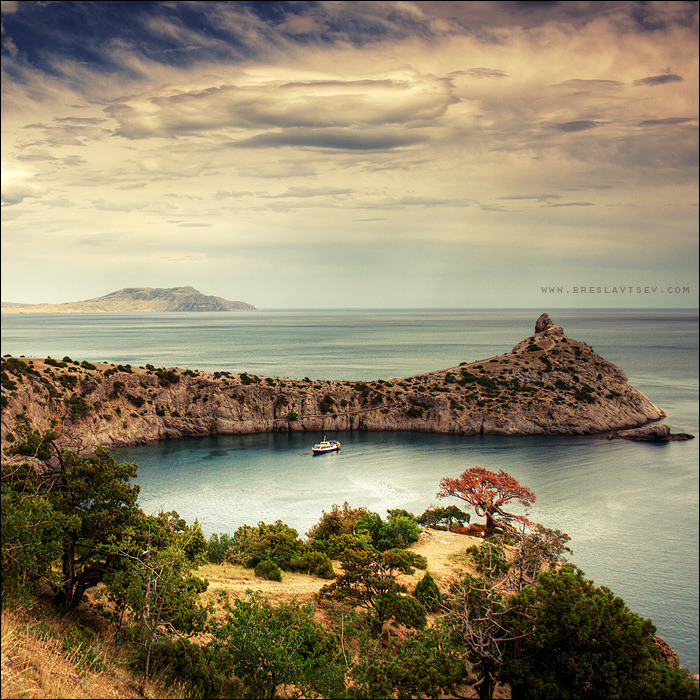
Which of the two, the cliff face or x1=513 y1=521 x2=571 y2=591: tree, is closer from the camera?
x1=513 y1=521 x2=571 y2=591: tree

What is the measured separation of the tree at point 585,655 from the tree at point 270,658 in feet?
12.8

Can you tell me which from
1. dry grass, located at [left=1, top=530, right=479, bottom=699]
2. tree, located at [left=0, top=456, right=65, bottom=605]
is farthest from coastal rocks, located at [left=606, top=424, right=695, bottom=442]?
tree, located at [left=0, top=456, right=65, bottom=605]

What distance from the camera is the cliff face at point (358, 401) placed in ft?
180

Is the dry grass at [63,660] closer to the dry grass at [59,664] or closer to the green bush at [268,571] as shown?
the dry grass at [59,664]

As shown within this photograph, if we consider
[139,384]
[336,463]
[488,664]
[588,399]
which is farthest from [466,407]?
[488,664]

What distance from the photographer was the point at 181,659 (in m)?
10.6

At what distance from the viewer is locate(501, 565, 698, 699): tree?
9422 millimetres

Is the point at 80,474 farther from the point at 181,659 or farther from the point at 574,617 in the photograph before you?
the point at 574,617

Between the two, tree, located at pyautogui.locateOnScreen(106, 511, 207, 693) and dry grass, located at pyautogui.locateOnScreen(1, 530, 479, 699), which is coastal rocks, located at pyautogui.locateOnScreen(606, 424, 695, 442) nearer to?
tree, located at pyautogui.locateOnScreen(106, 511, 207, 693)

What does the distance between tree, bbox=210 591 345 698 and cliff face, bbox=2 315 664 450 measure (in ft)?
149

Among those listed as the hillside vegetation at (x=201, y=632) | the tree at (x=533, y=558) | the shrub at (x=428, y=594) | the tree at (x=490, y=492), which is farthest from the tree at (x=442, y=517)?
the hillside vegetation at (x=201, y=632)

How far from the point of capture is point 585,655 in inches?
379

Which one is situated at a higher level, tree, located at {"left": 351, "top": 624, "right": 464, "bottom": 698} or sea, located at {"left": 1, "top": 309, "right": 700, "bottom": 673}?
tree, located at {"left": 351, "top": 624, "right": 464, "bottom": 698}

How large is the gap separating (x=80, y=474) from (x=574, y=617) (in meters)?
11.4
